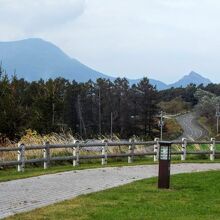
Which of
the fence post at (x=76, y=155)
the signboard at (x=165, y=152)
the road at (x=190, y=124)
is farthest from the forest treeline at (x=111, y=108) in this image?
the signboard at (x=165, y=152)

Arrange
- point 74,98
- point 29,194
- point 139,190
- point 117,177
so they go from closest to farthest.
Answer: point 29,194, point 139,190, point 117,177, point 74,98

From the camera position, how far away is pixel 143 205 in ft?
36.7

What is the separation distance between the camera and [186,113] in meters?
157

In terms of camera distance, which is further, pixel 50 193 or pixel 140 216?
pixel 50 193

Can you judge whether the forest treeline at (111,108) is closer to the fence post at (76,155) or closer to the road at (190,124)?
the road at (190,124)

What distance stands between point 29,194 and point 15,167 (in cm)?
825

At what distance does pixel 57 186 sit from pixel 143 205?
401cm

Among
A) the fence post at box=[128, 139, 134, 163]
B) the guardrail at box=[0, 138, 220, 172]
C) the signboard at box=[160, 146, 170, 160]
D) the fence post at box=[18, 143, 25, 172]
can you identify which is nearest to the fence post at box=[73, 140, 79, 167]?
the guardrail at box=[0, 138, 220, 172]

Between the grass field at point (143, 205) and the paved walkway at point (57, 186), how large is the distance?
548 mm

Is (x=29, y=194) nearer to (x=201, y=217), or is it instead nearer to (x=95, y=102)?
(x=201, y=217)

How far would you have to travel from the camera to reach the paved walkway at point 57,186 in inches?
453

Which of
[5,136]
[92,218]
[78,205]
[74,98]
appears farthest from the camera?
[74,98]

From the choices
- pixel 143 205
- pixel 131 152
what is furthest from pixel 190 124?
pixel 143 205

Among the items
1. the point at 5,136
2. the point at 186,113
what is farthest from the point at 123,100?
the point at 5,136
